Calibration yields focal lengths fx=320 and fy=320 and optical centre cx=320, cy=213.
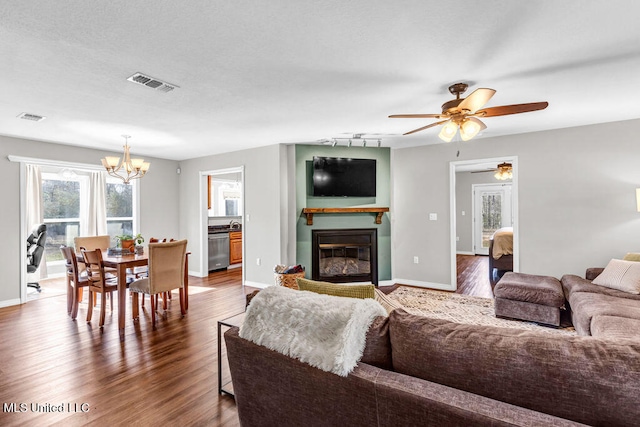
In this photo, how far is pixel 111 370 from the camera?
2514mm

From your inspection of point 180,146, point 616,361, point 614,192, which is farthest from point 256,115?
point 614,192

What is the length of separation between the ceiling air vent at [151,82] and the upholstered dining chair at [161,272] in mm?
1598

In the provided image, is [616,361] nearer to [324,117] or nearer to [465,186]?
[324,117]

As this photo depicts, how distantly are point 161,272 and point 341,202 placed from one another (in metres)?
2.86

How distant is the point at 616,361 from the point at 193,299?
14.9 feet

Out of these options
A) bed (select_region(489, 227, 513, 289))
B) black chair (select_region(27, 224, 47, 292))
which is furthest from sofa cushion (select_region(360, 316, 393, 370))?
black chair (select_region(27, 224, 47, 292))

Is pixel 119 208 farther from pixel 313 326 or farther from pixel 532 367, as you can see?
pixel 532 367

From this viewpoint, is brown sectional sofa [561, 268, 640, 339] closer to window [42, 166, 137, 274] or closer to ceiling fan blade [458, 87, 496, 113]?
ceiling fan blade [458, 87, 496, 113]

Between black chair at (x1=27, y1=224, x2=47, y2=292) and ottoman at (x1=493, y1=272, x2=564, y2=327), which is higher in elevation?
Result: black chair at (x1=27, y1=224, x2=47, y2=292)

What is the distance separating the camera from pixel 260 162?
17.5 ft

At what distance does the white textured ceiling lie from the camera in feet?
5.62

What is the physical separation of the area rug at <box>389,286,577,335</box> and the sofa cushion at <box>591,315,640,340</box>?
0.92m

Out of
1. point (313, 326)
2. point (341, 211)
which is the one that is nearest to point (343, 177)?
point (341, 211)

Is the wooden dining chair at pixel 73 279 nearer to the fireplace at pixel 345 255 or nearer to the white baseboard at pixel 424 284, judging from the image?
the fireplace at pixel 345 255
